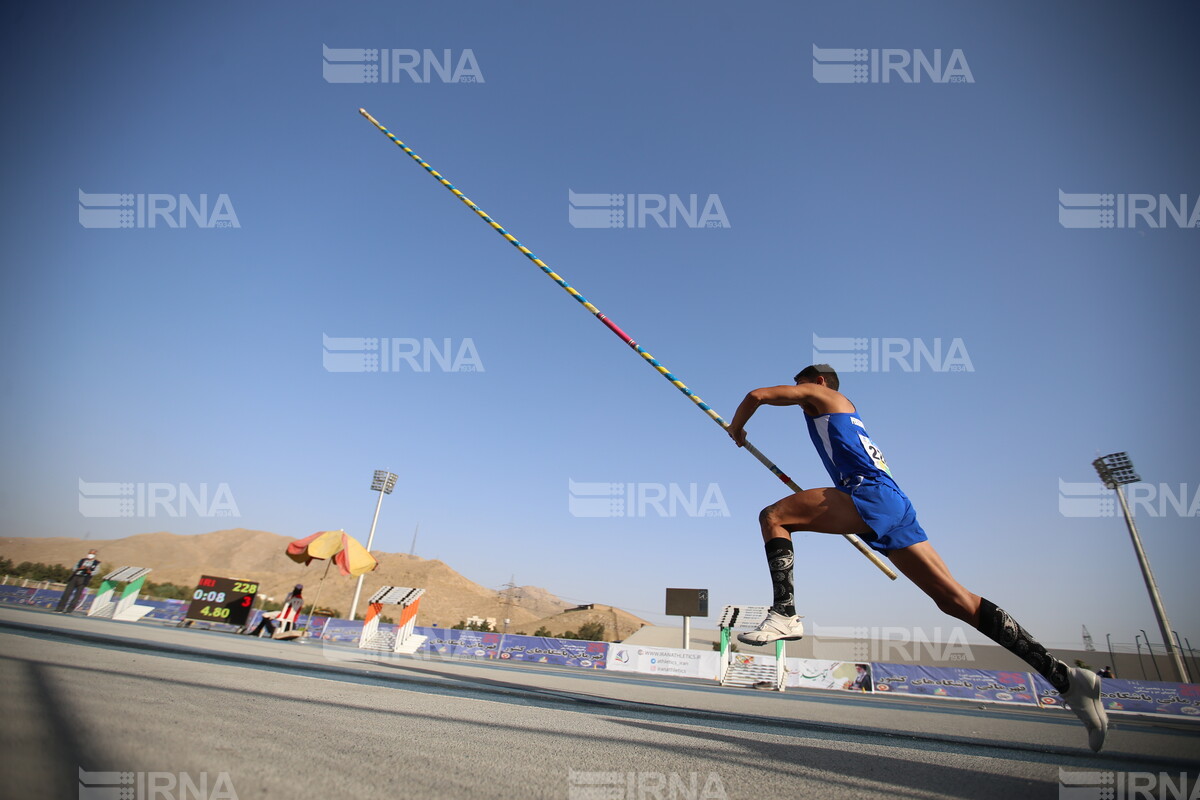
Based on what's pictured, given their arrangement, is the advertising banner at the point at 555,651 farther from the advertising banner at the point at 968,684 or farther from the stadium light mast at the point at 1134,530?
the stadium light mast at the point at 1134,530

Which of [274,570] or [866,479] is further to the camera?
[274,570]

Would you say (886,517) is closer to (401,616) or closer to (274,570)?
(401,616)

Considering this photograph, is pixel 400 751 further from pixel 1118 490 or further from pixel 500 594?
pixel 500 594

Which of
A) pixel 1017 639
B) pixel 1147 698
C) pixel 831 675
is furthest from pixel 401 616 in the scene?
pixel 1147 698

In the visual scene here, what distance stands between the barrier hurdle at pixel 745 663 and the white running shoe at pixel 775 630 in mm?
10740

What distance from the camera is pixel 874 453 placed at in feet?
11.1

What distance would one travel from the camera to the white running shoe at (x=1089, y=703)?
2.91 m

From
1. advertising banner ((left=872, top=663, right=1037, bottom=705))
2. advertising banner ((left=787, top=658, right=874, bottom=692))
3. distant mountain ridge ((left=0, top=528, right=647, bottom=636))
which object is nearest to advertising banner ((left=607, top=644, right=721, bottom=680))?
advertising banner ((left=787, top=658, right=874, bottom=692))

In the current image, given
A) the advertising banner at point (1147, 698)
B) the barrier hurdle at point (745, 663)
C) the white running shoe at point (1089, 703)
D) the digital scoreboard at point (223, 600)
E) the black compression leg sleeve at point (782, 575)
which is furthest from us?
the digital scoreboard at point (223, 600)

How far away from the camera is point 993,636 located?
317cm

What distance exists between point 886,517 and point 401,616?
42.1 ft

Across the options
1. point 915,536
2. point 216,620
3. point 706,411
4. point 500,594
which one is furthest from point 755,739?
A: point 500,594

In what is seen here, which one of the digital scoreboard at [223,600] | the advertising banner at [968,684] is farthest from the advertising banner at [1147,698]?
the digital scoreboard at [223,600]

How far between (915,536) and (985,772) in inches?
44.2
